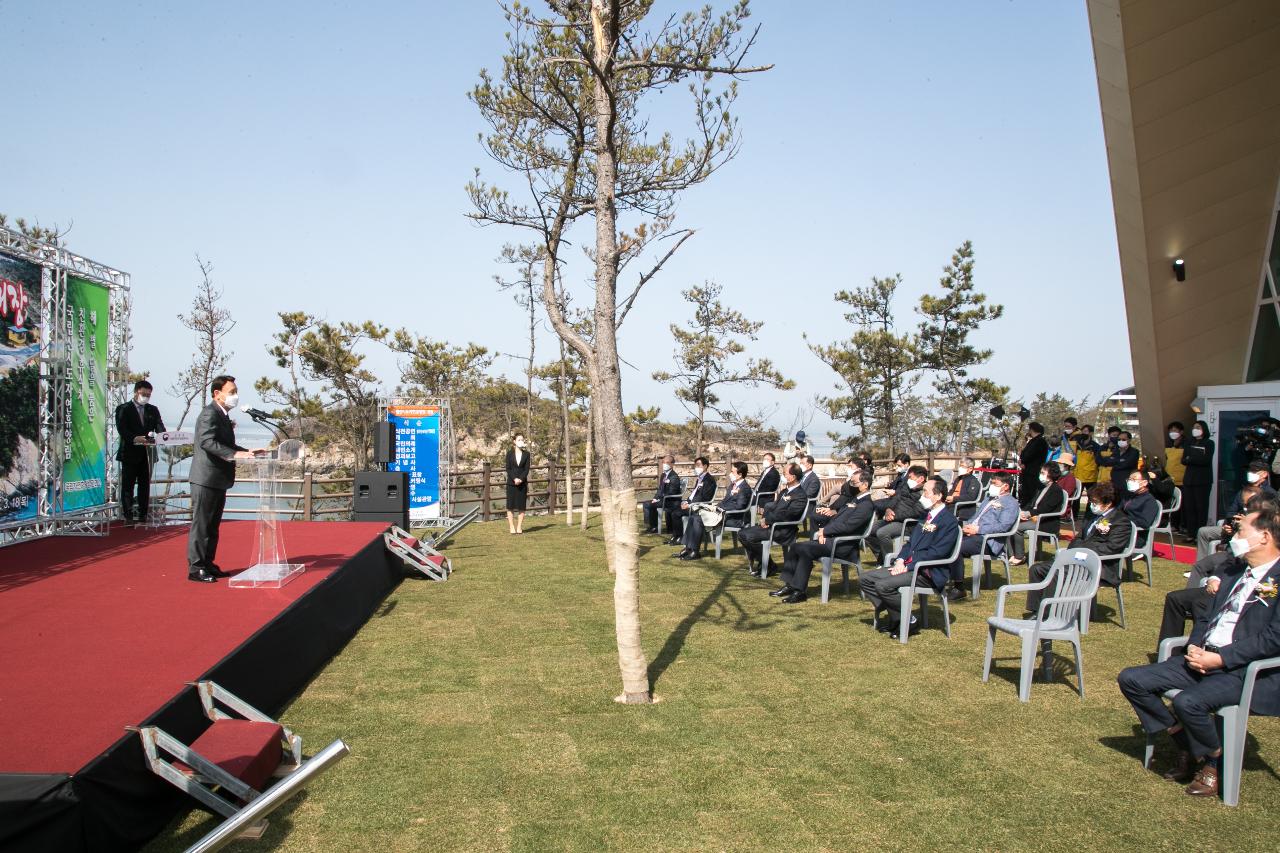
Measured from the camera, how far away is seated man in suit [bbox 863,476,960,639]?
20.6 ft

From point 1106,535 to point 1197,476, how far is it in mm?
5587

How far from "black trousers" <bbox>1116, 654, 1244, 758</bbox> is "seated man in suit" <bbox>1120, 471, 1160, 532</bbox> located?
3879 mm

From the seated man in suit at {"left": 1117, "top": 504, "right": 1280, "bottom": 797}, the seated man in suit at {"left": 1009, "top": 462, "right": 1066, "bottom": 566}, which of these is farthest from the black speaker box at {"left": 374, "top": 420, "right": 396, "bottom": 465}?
the seated man in suit at {"left": 1117, "top": 504, "right": 1280, "bottom": 797}

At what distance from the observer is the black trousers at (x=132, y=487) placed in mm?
9133

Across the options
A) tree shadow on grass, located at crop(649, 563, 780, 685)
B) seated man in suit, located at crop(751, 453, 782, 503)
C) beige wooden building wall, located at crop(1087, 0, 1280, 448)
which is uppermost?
beige wooden building wall, located at crop(1087, 0, 1280, 448)

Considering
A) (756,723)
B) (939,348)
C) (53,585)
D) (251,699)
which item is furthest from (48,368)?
(939,348)

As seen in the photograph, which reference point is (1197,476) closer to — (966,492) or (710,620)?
(966,492)

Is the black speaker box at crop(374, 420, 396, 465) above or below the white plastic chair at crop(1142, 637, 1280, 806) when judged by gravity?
above

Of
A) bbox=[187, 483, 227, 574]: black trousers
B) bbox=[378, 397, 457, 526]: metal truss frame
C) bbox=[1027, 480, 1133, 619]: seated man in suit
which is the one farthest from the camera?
bbox=[378, 397, 457, 526]: metal truss frame

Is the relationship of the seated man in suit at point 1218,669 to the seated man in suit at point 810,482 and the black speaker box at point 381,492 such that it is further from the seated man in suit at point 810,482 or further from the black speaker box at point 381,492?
the black speaker box at point 381,492

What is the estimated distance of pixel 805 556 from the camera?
7.60 metres

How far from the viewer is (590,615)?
712 cm

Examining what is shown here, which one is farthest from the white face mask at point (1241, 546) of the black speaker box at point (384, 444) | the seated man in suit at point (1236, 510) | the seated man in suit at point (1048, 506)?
the black speaker box at point (384, 444)

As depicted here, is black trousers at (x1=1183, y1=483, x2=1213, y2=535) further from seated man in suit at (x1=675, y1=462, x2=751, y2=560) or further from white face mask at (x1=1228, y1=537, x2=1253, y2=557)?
white face mask at (x1=1228, y1=537, x2=1253, y2=557)
